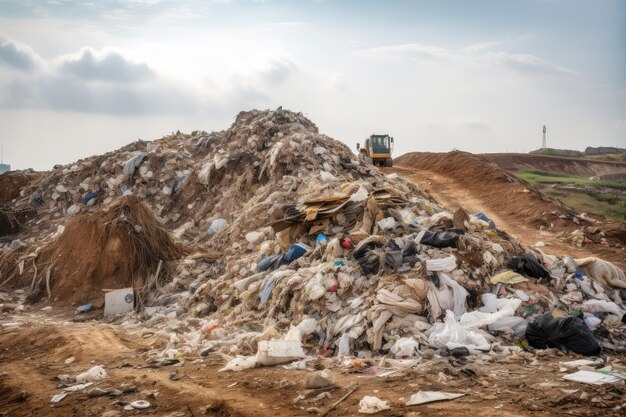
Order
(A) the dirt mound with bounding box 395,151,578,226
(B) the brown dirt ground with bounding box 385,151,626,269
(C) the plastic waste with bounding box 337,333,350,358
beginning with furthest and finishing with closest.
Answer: (A) the dirt mound with bounding box 395,151,578,226 → (B) the brown dirt ground with bounding box 385,151,626,269 → (C) the plastic waste with bounding box 337,333,350,358

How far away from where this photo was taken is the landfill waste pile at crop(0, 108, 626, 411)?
577cm

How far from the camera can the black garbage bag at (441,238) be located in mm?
7191

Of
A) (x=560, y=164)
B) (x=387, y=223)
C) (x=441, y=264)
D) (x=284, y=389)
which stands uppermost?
(x=560, y=164)

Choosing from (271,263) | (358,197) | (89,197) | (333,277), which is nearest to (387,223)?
(358,197)

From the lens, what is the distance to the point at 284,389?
4.52 metres

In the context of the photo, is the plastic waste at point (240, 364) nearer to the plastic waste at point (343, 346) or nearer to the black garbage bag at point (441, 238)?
the plastic waste at point (343, 346)

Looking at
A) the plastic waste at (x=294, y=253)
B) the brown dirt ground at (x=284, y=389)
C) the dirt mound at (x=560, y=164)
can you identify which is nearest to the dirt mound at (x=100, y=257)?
the plastic waste at (x=294, y=253)

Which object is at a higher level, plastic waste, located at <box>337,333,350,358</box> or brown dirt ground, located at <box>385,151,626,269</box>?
brown dirt ground, located at <box>385,151,626,269</box>

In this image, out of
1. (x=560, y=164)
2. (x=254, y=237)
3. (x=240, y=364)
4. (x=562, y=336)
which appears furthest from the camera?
(x=560, y=164)

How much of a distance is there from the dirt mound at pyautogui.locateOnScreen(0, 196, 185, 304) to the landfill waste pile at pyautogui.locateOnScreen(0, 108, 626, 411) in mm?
26

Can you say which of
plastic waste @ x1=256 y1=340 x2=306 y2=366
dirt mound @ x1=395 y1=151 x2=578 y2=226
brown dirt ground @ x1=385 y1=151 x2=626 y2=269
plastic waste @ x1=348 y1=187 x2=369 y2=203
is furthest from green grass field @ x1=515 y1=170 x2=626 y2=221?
plastic waste @ x1=256 y1=340 x2=306 y2=366

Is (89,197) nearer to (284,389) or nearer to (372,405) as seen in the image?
(284,389)

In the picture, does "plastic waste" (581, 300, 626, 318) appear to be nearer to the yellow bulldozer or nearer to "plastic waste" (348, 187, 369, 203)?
"plastic waste" (348, 187, 369, 203)

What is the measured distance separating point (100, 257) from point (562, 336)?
7.67 m
